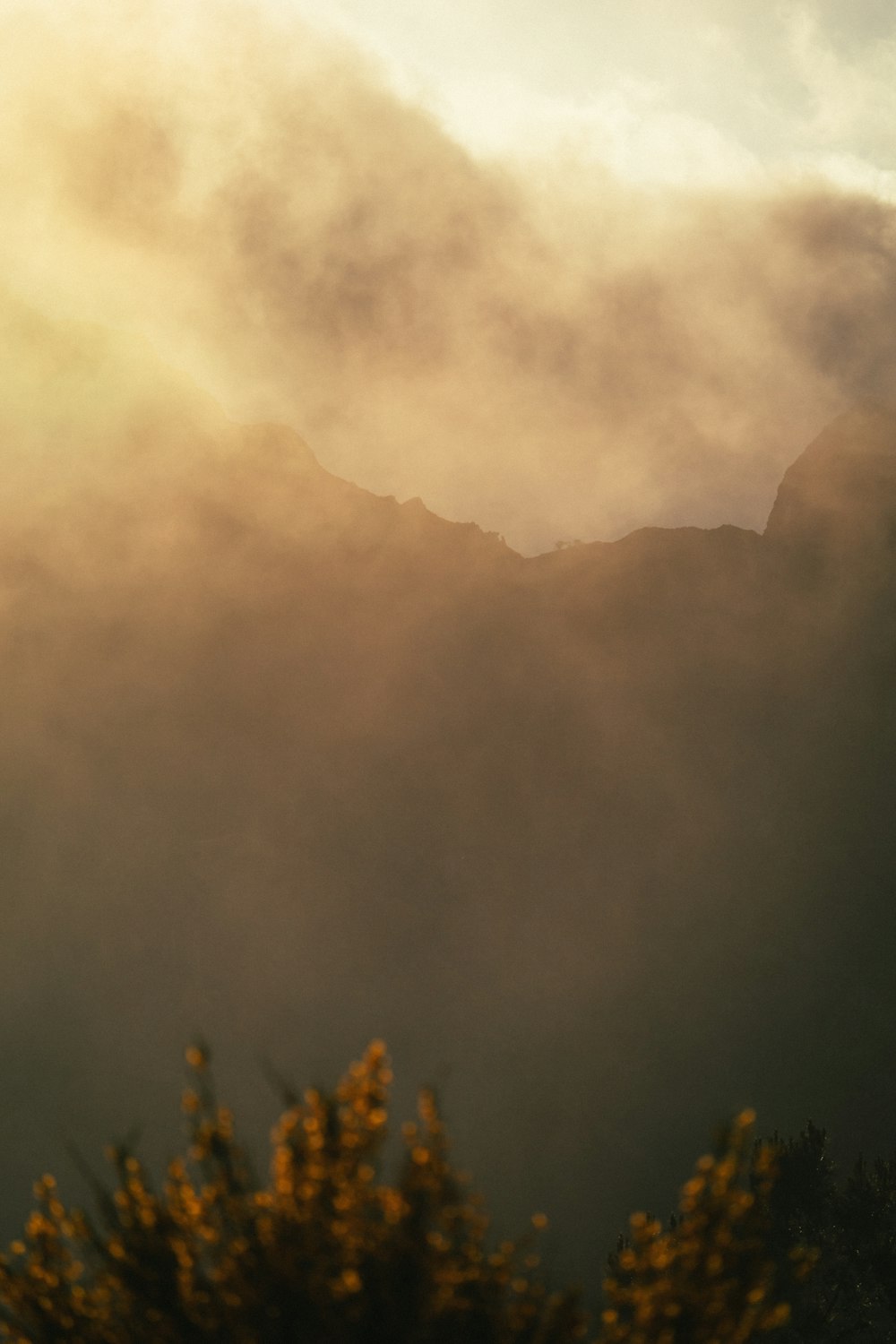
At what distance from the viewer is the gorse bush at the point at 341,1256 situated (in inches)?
226

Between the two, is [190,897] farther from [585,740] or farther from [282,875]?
[585,740]

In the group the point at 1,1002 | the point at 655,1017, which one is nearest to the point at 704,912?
the point at 655,1017

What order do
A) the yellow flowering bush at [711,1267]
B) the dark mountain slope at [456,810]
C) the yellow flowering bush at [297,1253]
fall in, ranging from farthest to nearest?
1. the dark mountain slope at [456,810]
2. the yellow flowering bush at [711,1267]
3. the yellow flowering bush at [297,1253]

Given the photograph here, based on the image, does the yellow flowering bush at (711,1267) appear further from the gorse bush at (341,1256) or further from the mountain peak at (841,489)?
the mountain peak at (841,489)

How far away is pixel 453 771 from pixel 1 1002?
7498cm

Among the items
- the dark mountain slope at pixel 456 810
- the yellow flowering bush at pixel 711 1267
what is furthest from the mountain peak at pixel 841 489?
the yellow flowering bush at pixel 711 1267

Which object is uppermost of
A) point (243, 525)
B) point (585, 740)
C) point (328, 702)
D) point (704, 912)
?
point (243, 525)

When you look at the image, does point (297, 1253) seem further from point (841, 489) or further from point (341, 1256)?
point (841, 489)

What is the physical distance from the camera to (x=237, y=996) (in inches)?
3912

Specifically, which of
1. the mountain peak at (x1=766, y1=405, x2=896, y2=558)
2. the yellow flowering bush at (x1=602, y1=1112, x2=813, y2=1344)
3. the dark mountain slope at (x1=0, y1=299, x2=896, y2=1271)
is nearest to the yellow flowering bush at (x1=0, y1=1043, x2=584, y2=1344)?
the yellow flowering bush at (x1=602, y1=1112, x2=813, y2=1344)

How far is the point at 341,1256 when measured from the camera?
18.9ft

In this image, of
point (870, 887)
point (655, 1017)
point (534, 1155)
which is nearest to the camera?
point (534, 1155)

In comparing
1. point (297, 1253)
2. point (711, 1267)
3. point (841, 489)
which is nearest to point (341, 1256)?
point (297, 1253)

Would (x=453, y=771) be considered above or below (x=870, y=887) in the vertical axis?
above
